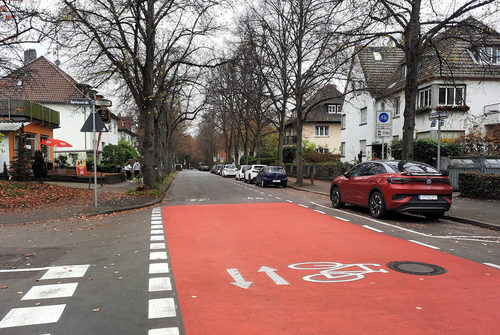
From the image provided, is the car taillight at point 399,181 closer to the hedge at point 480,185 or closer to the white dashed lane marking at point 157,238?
the white dashed lane marking at point 157,238

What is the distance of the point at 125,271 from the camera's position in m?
5.80

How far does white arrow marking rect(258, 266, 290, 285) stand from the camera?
16.9 ft

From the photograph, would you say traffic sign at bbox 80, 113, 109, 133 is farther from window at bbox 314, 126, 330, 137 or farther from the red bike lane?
window at bbox 314, 126, 330, 137

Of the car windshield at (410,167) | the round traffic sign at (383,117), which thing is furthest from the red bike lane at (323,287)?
the round traffic sign at (383,117)

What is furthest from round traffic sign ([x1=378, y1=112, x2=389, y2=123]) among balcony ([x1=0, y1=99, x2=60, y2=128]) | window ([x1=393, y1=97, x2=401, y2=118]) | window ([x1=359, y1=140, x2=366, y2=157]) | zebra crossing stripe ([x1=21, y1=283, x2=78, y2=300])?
window ([x1=359, y1=140, x2=366, y2=157])

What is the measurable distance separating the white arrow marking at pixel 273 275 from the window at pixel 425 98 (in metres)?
26.0

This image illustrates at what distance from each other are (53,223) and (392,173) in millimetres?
9282

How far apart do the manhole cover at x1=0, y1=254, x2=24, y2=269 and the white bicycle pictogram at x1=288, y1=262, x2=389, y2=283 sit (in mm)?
4319

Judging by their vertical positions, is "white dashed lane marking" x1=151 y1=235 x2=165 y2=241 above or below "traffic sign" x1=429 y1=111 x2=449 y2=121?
below

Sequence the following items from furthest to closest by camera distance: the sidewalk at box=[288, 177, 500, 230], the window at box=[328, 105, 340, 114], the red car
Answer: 1. the window at box=[328, 105, 340, 114]
2. the red car
3. the sidewalk at box=[288, 177, 500, 230]

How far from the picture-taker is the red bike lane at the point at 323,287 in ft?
12.5

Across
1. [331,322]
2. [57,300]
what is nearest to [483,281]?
[331,322]

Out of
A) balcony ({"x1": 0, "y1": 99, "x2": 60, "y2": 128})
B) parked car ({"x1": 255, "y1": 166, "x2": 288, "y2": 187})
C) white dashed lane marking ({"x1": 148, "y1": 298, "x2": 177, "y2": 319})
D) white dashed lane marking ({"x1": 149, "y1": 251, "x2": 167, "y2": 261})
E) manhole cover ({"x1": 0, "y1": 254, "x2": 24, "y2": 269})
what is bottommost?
manhole cover ({"x1": 0, "y1": 254, "x2": 24, "y2": 269})

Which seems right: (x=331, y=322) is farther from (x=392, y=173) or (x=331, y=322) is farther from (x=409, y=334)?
(x=392, y=173)
